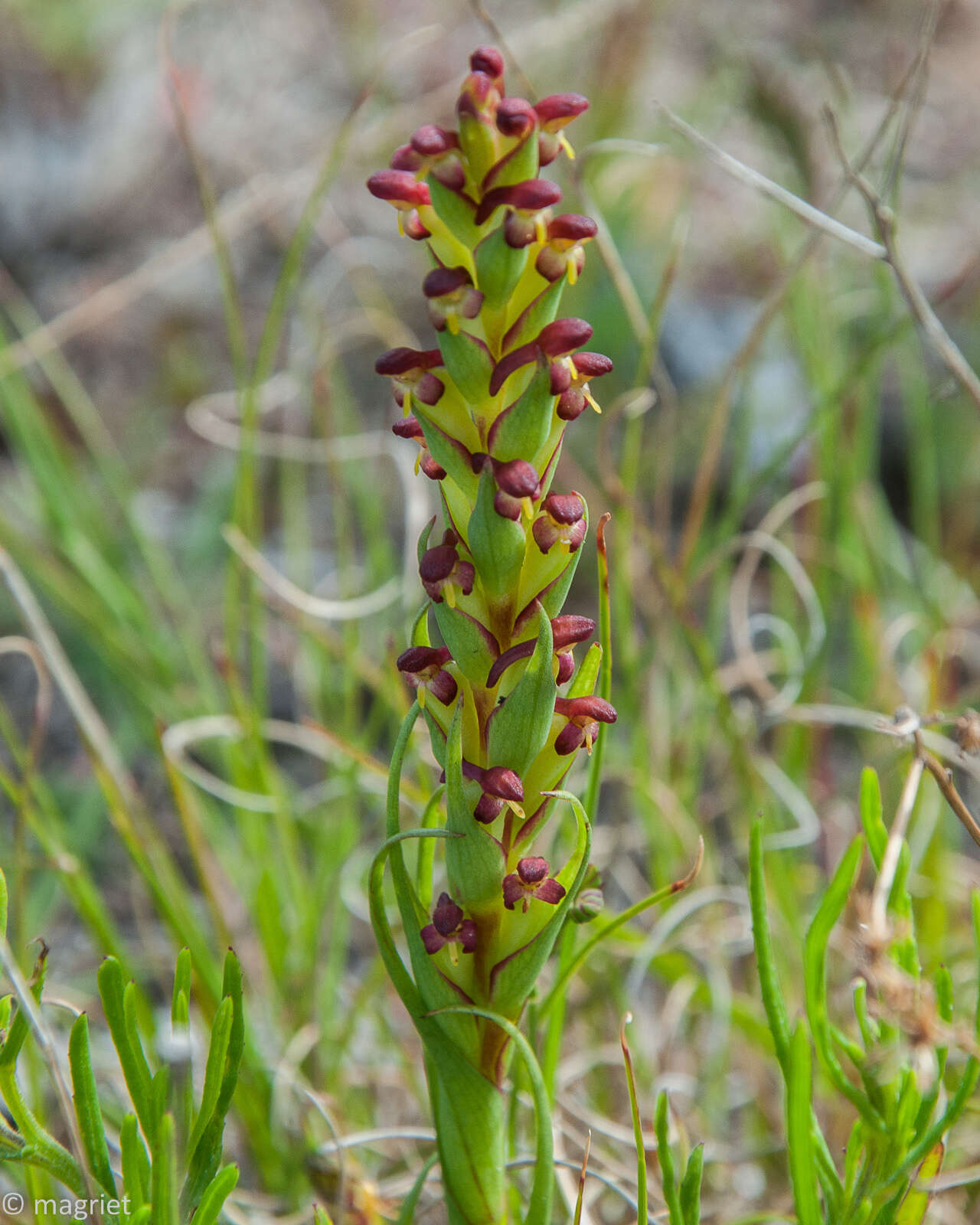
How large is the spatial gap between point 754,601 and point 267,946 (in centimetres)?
206

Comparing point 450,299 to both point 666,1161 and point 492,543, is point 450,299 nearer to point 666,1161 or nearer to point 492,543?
point 492,543

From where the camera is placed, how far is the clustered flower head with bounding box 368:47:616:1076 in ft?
2.01

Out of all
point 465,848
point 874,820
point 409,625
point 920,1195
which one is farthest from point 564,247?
point 409,625

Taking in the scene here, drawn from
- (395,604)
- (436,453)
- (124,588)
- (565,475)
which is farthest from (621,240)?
(436,453)

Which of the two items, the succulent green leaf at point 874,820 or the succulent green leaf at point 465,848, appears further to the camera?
the succulent green leaf at point 874,820

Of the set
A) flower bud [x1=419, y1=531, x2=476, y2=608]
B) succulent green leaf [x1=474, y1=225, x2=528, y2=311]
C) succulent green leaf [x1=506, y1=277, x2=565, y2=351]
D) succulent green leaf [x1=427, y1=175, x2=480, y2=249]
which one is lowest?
flower bud [x1=419, y1=531, x2=476, y2=608]

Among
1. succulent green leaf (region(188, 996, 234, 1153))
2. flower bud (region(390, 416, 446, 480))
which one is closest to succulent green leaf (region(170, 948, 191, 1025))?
succulent green leaf (region(188, 996, 234, 1153))

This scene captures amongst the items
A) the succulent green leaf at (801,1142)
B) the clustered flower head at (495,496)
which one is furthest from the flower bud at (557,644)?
the succulent green leaf at (801,1142)

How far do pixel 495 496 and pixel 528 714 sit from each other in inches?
5.5

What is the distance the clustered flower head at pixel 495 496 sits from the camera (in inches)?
24.2

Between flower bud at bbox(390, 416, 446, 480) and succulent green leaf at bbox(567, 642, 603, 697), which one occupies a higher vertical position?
flower bud at bbox(390, 416, 446, 480)

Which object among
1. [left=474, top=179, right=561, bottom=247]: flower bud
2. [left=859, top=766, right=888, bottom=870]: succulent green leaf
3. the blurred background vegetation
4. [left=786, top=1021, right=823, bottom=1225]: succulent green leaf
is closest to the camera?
[left=474, top=179, right=561, bottom=247]: flower bud

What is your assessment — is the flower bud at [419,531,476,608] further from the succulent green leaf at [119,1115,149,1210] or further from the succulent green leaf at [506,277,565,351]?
the succulent green leaf at [119,1115,149,1210]

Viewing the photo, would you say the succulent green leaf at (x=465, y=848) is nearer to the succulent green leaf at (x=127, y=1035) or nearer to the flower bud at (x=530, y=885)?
the flower bud at (x=530, y=885)
